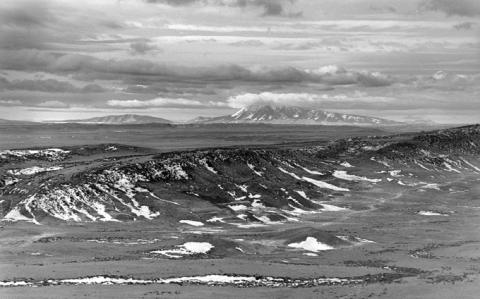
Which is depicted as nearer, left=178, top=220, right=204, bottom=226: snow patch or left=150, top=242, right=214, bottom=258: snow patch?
left=150, top=242, right=214, bottom=258: snow patch

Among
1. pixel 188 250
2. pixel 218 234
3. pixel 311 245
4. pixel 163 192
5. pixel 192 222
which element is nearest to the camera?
pixel 188 250

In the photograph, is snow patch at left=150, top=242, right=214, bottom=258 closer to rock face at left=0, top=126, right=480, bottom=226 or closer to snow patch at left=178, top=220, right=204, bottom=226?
snow patch at left=178, top=220, right=204, bottom=226

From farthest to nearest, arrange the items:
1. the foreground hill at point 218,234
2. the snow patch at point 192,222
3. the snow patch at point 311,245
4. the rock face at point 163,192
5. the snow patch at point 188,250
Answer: the rock face at point 163,192
the snow patch at point 192,222
the snow patch at point 311,245
the snow patch at point 188,250
the foreground hill at point 218,234

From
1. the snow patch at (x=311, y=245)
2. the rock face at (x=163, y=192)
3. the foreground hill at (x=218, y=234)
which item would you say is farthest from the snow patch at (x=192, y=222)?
the snow patch at (x=311, y=245)

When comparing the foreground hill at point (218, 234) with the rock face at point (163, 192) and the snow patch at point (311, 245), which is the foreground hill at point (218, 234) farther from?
the rock face at point (163, 192)

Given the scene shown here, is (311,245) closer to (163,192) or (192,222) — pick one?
(192,222)

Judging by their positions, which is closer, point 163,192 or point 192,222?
point 192,222

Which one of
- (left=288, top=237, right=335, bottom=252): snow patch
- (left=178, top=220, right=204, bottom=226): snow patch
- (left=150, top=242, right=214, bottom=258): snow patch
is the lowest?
(left=178, top=220, right=204, bottom=226): snow patch

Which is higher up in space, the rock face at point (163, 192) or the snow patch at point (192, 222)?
the rock face at point (163, 192)

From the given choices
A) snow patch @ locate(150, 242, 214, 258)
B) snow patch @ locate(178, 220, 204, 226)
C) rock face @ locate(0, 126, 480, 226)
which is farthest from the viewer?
rock face @ locate(0, 126, 480, 226)

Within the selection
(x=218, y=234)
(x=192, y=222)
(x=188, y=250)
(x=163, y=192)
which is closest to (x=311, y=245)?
(x=218, y=234)

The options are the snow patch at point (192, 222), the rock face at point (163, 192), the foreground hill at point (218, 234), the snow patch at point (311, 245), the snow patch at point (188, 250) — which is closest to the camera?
the foreground hill at point (218, 234)

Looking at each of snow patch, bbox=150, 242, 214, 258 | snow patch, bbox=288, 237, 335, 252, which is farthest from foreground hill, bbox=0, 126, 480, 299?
snow patch, bbox=150, 242, 214, 258
